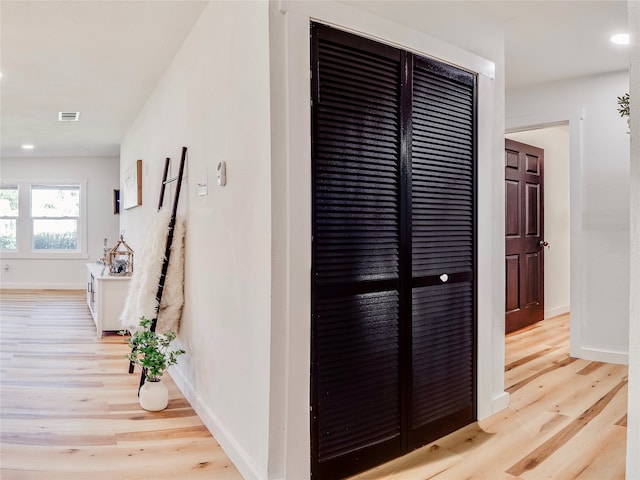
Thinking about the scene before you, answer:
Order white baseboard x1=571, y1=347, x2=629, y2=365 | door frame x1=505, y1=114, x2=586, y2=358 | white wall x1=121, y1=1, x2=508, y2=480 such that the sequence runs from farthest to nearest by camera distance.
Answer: door frame x1=505, y1=114, x2=586, y2=358 < white baseboard x1=571, y1=347, x2=629, y2=365 < white wall x1=121, y1=1, x2=508, y2=480

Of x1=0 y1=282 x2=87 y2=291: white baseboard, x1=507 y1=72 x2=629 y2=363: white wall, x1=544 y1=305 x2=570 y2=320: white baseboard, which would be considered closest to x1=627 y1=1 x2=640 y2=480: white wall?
x1=507 y1=72 x2=629 y2=363: white wall

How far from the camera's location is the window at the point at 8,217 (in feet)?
28.0

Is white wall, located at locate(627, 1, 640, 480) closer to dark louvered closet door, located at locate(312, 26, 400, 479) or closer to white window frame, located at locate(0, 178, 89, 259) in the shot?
dark louvered closet door, located at locate(312, 26, 400, 479)

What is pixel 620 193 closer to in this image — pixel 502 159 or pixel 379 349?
pixel 502 159

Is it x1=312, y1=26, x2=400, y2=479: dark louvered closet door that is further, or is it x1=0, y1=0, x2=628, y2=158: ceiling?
x1=0, y1=0, x2=628, y2=158: ceiling

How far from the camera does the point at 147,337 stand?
9.24 feet

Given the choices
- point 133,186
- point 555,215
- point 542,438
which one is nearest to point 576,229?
point 555,215

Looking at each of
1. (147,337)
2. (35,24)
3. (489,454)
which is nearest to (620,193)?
(489,454)

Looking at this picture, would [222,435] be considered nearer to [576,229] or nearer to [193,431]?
[193,431]

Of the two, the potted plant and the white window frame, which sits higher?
the white window frame

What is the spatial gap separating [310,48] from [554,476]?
82.7 inches

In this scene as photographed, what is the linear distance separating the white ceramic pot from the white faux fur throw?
1.25 feet

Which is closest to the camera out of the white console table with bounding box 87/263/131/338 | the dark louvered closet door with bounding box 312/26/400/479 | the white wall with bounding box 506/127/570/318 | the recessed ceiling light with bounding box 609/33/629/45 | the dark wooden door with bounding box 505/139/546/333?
the dark louvered closet door with bounding box 312/26/400/479

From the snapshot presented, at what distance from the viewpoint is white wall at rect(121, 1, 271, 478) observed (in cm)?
193
